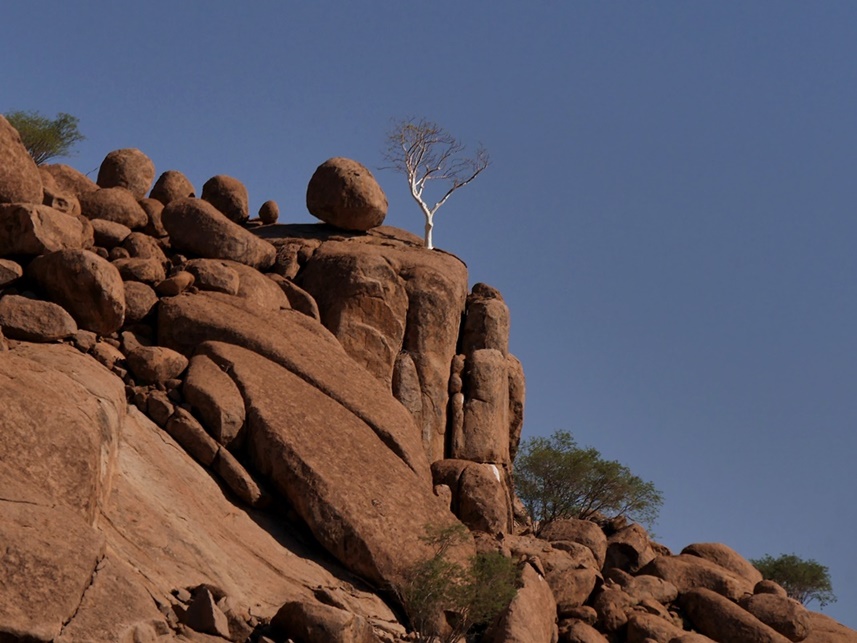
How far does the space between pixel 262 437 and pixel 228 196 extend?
39.9 feet

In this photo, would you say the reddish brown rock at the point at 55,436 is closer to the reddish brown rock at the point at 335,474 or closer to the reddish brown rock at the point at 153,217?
the reddish brown rock at the point at 335,474

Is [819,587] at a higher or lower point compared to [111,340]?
higher

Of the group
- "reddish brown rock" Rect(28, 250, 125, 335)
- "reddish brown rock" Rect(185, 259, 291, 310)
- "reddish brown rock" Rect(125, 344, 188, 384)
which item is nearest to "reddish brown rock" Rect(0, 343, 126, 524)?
"reddish brown rock" Rect(125, 344, 188, 384)

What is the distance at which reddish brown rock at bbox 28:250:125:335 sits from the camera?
Answer: 24.8 metres

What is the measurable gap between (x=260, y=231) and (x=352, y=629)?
57.4ft

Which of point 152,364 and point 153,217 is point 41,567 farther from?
point 153,217

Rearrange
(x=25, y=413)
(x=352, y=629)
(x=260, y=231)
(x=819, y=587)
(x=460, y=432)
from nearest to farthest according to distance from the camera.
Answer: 1. (x=25, y=413)
2. (x=352, y=629)
3. (x=460, y=432)
4. (x=260, y=231)
5. (x=819, y=587)

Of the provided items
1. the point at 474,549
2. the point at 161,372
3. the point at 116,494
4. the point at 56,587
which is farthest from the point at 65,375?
the point at 474,549

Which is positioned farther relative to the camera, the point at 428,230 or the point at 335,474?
the point at 428,230

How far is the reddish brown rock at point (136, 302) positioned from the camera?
87.7ft

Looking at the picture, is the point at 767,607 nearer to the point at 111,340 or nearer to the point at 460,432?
the point at 460,432

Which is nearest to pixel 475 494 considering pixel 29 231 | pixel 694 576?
pixel 694 576

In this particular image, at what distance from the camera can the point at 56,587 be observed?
1597 centimetres

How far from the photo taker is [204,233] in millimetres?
30234
